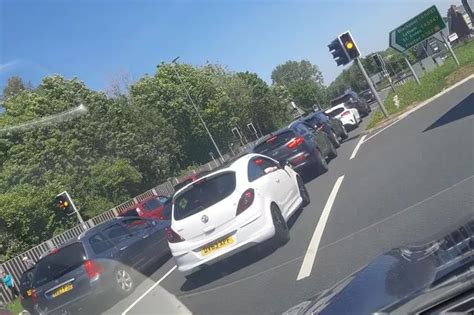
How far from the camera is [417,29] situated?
30.6 metres

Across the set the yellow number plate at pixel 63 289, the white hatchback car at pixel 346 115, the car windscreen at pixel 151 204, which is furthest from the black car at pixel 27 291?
the white hatchback car at pixel 346 115

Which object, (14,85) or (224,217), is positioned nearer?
(224,217)

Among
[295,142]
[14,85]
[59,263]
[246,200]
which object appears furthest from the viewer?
[14,85]

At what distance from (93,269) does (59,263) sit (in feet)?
2.49

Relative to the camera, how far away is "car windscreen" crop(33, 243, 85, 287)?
10.7 meters

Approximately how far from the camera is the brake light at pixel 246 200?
8883mm

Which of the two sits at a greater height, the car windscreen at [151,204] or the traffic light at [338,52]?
the traffic light at [338,52]

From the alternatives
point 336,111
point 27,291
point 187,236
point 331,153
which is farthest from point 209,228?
point 336,111

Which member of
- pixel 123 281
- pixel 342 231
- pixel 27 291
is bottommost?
pixel 342 231

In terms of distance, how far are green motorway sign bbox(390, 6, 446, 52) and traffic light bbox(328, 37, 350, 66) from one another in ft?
26.4

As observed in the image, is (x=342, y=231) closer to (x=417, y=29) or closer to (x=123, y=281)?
(x=123, y=281)

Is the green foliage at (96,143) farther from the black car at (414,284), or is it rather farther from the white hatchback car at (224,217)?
the black car at (414,284)

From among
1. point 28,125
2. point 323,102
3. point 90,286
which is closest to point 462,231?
point 90,286

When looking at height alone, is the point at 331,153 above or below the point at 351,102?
below
